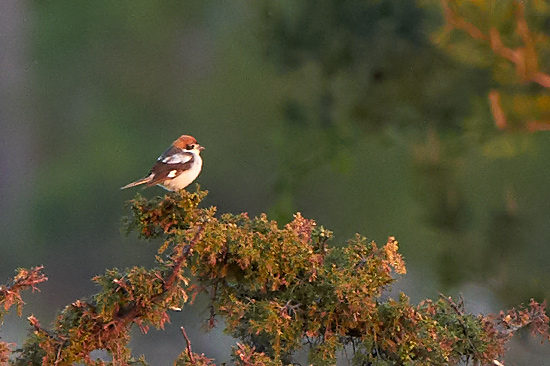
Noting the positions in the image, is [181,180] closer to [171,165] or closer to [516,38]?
[171,165]

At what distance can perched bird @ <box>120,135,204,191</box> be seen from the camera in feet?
4.67

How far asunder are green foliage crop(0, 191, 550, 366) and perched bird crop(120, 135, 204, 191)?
25cm

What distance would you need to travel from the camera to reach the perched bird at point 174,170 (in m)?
1.42

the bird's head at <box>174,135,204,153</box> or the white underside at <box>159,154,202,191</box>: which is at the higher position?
the bird's head at <box>174,135,204,153</box>

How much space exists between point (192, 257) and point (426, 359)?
1.27 ft

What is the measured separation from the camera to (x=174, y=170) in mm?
1430

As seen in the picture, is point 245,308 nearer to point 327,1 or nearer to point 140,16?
point 327,1

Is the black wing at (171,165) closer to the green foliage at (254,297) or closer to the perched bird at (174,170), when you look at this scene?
the perched bird at (174,170)

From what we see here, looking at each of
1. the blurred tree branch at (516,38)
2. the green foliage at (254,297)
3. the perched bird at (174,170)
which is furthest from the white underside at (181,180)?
the blurred tree branch at (516,38)

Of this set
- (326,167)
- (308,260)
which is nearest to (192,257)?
(308,260)

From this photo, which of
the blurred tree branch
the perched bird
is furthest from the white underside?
the blurred tree branch

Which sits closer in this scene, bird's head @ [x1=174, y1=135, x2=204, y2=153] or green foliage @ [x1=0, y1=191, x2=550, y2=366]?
green foliage @ [x1=0, y1=191, x2=550, y2=366]

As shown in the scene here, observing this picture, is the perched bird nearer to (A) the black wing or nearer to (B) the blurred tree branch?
(A) the black wing

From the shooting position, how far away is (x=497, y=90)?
1865mm
